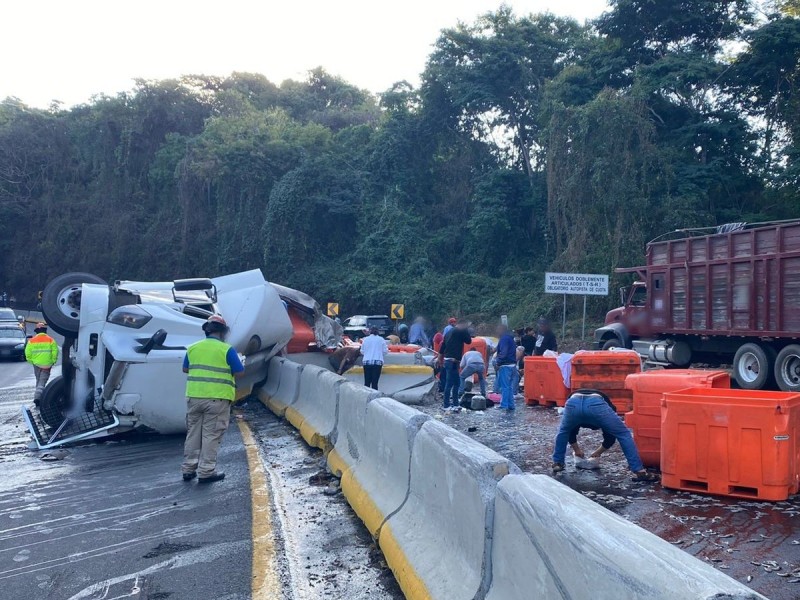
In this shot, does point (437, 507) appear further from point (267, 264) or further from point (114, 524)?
point (267, 264)

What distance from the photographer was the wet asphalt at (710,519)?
528 cm

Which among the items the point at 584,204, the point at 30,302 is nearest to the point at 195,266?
the point at 30,302

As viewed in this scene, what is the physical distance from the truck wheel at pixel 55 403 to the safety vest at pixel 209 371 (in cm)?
396

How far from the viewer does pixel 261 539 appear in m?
5.94

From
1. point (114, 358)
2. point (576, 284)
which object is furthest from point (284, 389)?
point (576, 284)

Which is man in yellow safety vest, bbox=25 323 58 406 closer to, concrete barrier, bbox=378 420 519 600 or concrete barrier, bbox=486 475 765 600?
concrete barrier, bbox=378 420 519 600

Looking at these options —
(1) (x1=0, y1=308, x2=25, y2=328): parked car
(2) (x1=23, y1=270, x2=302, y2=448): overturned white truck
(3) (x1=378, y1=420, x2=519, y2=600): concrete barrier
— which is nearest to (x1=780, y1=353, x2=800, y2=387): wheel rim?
(2) (x1=23, y1=270, x2=302, y2=448): overturned white truck

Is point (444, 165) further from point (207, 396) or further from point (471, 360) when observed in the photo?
point (207, 396)

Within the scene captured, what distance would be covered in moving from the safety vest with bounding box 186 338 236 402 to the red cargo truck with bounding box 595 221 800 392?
12.5m

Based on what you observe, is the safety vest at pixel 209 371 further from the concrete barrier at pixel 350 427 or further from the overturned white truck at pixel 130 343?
the overturned white truck at pixel 130 343

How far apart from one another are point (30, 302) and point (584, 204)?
143ft

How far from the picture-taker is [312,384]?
36.4 feet

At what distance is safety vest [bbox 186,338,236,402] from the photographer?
820cm

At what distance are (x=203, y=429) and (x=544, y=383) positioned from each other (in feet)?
27.0
